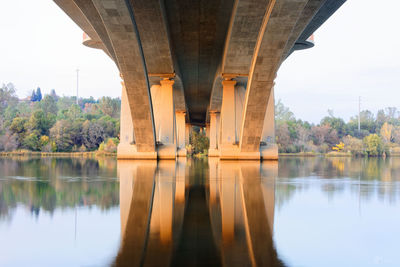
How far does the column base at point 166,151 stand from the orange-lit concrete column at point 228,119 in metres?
3.85

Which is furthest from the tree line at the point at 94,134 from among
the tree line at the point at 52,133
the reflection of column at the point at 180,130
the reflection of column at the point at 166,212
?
the reflection of column at the point at 166,212

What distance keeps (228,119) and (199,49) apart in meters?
6.36

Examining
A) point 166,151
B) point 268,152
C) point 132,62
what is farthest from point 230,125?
point 132,62

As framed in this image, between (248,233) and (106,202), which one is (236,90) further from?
(248,233)

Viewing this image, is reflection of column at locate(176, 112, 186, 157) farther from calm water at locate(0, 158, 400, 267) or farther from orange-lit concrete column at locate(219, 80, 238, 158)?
calm water at locate(0, 158, 400, 267)

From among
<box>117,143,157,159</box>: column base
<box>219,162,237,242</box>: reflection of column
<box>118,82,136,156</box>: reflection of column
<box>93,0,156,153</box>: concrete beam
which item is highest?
<box>93,0,156,153</box>: concrete beam

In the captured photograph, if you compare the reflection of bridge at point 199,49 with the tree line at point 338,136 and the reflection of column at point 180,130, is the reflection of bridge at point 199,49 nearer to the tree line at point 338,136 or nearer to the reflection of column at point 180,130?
the reflection of column at point 180,130

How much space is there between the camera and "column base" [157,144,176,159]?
27.3m

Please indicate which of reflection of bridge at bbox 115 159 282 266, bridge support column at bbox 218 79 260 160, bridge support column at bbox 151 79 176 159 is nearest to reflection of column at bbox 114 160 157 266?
reflection of bridge at bbox 115 159 282 266

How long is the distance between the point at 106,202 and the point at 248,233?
3.21m

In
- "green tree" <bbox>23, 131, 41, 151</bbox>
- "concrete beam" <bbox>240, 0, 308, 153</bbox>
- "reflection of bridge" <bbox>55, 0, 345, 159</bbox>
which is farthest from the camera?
A: "green tree" <bbox>23, 131, 41, 151</bbox>

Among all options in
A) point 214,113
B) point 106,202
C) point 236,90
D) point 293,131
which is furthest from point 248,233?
point 293,131

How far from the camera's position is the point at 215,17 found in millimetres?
20250

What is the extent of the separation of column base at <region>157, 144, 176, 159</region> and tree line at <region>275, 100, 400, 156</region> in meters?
45.8
